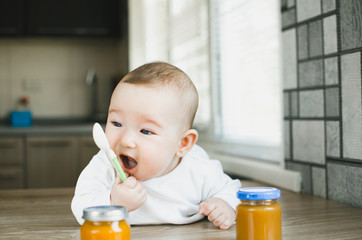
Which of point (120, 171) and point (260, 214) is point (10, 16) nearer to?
point (120, 171)

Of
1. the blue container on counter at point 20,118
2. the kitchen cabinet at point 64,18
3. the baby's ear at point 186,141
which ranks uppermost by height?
the kitchen cabinet at point 64,18

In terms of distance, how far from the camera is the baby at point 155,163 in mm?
860

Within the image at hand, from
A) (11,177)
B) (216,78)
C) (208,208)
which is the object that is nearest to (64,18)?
(11,177)

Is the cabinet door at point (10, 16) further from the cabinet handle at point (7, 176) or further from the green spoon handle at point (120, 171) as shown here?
the green spoon handle at point (120, 171)

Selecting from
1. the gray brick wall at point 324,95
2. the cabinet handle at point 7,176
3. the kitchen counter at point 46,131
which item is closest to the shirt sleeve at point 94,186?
the gray brick wall at point 324,95

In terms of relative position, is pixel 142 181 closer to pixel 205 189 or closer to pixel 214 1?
pixel 205 189

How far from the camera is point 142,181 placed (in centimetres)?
94

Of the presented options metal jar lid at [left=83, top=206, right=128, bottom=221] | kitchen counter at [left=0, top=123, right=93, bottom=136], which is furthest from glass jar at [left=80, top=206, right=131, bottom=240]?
kitchen counter at [left=0, top=123, right=93, bottom=136]

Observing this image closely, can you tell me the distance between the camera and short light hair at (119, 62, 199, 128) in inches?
35.1

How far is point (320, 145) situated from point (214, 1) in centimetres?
116

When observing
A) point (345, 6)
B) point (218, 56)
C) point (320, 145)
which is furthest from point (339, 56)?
point (218, 56)

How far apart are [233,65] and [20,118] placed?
181cm

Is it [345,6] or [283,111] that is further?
[283,111]

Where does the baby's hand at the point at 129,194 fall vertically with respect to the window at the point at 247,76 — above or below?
below
